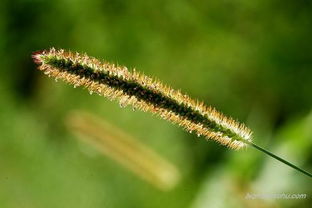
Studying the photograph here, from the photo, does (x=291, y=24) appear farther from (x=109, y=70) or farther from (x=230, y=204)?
(x=109, y=70)

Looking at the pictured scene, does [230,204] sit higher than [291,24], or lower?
lower

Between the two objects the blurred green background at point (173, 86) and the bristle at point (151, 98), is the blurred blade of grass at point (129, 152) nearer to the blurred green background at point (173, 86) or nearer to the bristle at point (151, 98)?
the blurred green background at point (173, 86)

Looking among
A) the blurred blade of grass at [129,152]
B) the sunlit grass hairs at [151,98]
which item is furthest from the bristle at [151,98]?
the blurred blade of grass at [129,152]

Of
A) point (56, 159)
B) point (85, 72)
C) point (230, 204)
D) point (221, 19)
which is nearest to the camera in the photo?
point (85, 72)

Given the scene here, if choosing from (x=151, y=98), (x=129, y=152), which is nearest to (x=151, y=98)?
(x=151, y=98)

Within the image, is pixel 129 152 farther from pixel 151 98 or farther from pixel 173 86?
pixel 151 98

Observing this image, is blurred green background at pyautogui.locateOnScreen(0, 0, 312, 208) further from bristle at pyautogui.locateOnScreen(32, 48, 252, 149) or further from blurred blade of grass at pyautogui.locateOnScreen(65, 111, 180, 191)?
bristle at pyautogui.locateOnScreen(32, 48, 252, 149)

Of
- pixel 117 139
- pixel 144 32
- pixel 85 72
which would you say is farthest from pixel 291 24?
pixel 85 72

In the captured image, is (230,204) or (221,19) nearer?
(230,204)

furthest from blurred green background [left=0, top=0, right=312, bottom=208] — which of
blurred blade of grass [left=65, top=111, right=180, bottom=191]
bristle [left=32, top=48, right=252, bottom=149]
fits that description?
bristle [left=32, top=48, right=252, bottom=149]
